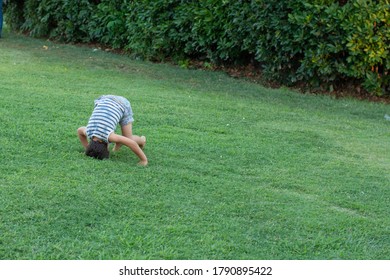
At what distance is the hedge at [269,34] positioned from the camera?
953 centimetres

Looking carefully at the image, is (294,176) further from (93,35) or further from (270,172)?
(93,35)

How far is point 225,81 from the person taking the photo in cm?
1066

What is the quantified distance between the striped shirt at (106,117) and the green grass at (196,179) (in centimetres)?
24

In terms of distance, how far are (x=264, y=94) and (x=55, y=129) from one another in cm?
377

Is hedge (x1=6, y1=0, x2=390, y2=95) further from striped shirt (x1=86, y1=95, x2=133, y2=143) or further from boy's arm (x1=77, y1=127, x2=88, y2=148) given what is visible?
boy's arm (x1=77, y1=127, x2=88, y2=148)

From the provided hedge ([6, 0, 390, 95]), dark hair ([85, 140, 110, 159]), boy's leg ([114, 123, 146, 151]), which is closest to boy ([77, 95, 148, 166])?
dark hair ([85, 140, 110, 159])

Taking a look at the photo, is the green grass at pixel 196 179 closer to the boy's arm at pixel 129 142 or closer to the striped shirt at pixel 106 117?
the boy's arm at pixel 129 142

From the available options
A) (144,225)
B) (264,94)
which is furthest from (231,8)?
(144,225)

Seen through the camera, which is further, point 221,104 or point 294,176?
point 221,104

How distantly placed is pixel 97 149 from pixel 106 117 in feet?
0.88

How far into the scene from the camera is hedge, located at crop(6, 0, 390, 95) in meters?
9.53

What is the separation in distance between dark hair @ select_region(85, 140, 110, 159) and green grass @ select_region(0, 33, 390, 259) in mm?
123

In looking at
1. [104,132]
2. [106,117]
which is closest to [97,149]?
[104,132]

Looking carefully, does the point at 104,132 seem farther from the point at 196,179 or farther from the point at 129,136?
the point at 196,179
